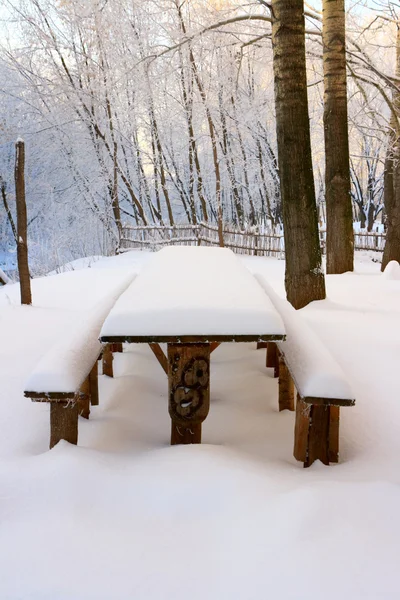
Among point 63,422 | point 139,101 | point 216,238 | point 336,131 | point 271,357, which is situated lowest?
point 271,357

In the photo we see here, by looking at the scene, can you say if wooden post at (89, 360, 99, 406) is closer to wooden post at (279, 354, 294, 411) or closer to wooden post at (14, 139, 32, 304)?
wooden post at (279, 354, 294, 411)

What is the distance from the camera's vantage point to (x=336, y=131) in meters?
7.90

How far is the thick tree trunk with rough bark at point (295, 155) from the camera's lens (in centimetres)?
535

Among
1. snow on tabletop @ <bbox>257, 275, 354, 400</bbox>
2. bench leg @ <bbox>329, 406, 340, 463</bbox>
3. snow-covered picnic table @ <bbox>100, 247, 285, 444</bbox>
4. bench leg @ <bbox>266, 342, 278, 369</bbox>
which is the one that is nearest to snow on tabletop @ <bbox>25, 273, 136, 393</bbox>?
snow-covered picnic table @ <bbox>100, 247, 285, 444</bbox>

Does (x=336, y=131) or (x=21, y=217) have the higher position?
(x=336, y=131)

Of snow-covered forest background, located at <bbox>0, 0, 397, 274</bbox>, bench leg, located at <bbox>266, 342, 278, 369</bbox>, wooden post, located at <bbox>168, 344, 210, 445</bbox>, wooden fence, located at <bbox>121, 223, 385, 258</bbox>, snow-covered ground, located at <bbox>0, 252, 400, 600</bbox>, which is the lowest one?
snow-covered ground, located at <bbox>0, 252, 400, 600</bbox>

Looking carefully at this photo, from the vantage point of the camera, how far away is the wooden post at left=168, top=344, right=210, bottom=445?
2.62 meters

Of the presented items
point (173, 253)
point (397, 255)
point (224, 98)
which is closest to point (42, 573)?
point (173, 253)

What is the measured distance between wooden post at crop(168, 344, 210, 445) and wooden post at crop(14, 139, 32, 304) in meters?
4.75

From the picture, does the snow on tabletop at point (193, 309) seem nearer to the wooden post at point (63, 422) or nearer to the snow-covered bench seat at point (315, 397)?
the snow-covered bench seat at point (315, 397)

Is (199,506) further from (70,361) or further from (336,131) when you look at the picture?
(336,131)

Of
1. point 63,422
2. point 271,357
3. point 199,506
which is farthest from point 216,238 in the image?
point 199,506

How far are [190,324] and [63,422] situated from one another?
0.88 m

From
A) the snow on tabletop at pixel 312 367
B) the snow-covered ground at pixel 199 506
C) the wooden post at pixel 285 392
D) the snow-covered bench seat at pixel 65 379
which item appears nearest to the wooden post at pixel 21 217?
the snow-covered ground at pixel 199 506
